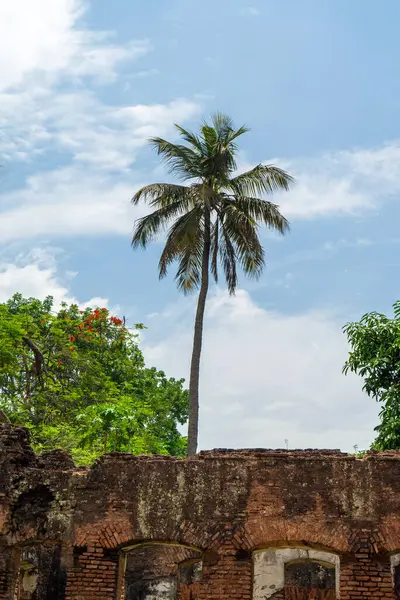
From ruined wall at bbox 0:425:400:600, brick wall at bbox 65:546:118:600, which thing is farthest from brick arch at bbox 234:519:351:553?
brick wall at bbox 65:546:118:600

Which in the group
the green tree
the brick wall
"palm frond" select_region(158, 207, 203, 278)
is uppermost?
"palm frond" select_region(158, 207, 203, 278)

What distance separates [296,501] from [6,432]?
4567 mm

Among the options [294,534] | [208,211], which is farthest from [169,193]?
[294,534]

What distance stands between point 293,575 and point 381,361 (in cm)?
527

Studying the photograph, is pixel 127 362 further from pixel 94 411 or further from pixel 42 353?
→ pixel 94 411

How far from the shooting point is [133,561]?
58.9 ft

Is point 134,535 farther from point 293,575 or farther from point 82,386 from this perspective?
point 82,386

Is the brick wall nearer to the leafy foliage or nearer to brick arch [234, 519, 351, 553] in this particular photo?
brick arch [234, 519, 351, 553]

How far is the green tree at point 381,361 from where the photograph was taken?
60.7 ft

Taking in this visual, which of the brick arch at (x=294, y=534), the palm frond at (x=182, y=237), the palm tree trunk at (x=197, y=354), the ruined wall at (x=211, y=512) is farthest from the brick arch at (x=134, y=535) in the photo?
the palm frond at (x=182, y=237)

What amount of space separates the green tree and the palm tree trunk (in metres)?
3.49

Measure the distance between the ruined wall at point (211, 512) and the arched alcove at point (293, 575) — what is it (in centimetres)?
454

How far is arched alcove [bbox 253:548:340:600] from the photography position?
17281 millimetres

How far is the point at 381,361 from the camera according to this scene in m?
19.0
